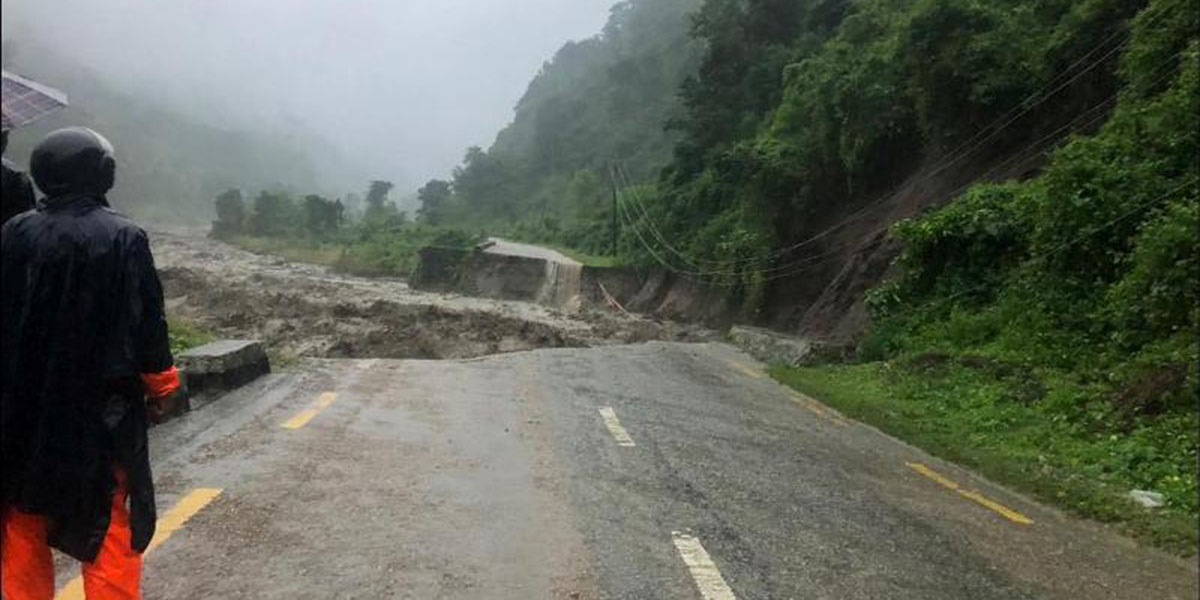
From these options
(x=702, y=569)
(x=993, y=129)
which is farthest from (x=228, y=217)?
(x=702, y=569)

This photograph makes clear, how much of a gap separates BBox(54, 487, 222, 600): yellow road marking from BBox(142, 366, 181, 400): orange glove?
122cm

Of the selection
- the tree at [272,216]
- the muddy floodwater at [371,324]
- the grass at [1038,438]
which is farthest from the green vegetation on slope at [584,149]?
the grass at [1038,438]

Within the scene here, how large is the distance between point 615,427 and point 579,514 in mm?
3075

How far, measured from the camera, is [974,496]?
7297mm

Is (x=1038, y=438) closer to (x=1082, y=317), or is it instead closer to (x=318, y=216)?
(x=1082, y=317)

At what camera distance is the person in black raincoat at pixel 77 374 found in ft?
9.98

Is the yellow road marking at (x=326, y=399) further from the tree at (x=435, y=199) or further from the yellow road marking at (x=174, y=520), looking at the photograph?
the tree at (x=435, y=199)

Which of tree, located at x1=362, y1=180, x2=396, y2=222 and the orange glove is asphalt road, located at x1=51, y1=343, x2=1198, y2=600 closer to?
the orange glove

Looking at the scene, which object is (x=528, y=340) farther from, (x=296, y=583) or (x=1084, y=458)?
(x=296, y=583)

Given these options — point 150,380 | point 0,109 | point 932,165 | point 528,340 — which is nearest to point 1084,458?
point 150,380

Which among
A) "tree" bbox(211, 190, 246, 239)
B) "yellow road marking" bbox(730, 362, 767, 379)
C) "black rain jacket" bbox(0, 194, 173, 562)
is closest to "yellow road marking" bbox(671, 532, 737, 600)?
"black rain jacket" bbox(0, 194, 173, 562)

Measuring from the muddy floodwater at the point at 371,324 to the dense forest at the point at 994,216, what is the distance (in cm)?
473

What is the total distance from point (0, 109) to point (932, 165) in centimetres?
2128

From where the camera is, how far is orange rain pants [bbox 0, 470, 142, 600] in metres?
3.13
